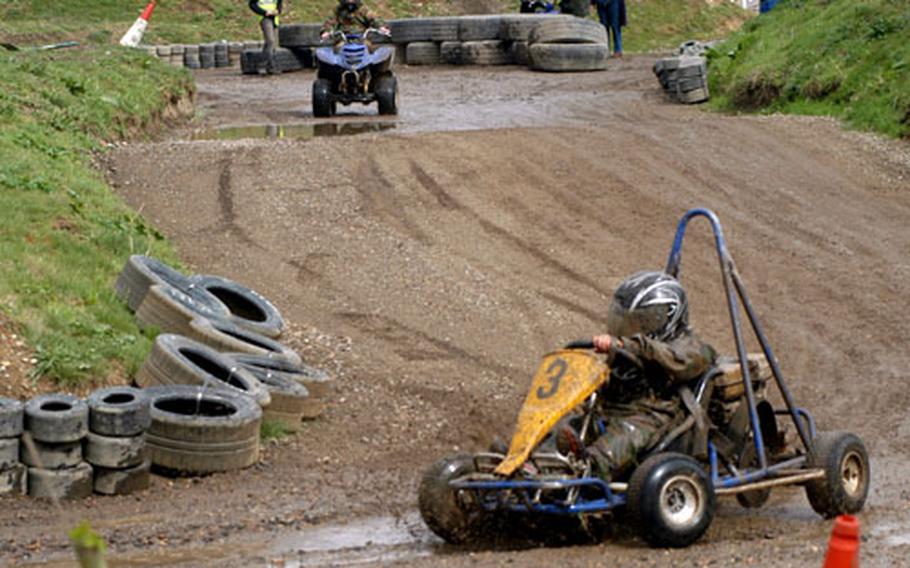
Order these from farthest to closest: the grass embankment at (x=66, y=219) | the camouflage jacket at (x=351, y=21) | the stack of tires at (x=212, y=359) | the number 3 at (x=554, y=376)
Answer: the camouflage jacket at (x=351, y=21), the grass embankment at (x=66, y=219), the stack of tires at (x=212, y=359), the number 3 at (x=554, y=376)

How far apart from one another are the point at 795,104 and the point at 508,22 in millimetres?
10240

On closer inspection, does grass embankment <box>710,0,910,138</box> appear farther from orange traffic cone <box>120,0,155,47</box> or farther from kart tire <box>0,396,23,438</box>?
orange traffic cone <box>120,0,155,47</box>

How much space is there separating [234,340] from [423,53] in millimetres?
20440

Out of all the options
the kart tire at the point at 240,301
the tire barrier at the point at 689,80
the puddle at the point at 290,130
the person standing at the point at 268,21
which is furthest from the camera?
the person standing at the point at 268,21

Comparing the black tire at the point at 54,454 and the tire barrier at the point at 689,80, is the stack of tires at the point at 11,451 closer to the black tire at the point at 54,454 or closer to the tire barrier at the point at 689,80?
the black tire at the point at 54,454

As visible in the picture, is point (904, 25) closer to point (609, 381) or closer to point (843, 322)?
point (843, 322)

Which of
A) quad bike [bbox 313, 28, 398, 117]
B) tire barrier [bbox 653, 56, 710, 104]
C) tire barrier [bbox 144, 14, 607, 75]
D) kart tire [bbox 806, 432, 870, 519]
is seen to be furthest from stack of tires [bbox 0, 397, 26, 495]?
tire barrier [bbox 144, 14, 607, 75]

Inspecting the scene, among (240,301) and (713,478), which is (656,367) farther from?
(240,301)

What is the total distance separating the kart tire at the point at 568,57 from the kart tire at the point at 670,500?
21.4 m

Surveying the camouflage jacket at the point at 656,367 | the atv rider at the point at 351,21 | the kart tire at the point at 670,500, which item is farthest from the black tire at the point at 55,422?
the atv rider at the point at 351,21

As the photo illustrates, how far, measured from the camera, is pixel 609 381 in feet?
21.3

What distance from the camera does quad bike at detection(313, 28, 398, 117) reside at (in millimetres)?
19875

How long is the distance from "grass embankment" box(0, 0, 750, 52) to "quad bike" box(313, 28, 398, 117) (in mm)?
10860

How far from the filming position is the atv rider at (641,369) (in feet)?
20.3
